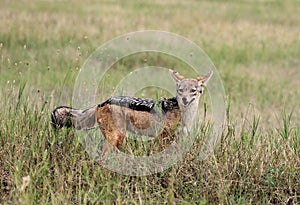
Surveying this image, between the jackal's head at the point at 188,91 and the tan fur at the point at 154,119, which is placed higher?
the jackal's head at the point at 188,91

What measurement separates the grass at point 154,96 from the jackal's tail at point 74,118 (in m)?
0.09

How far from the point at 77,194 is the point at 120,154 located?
0.53 m

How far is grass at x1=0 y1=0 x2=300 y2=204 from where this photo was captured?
4918 mm

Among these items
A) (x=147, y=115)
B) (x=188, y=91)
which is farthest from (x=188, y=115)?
(x=147, y=115)

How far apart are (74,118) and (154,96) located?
4.58m

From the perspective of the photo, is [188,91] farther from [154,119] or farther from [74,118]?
[74,118]

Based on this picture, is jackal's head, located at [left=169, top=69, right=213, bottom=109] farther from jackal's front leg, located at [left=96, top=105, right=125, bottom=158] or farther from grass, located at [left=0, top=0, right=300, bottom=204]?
jackal's front leg, located at [left=96, top=105, right=125, bottom=158]

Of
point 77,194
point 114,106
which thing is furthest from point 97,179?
point 114,106

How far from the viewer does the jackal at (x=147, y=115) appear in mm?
5125

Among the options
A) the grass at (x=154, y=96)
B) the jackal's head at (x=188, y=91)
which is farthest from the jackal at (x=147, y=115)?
the grass at (x=154, y=96)

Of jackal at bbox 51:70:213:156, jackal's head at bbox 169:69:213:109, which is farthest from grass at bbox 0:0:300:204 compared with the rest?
jackal's head at bbox 169:69:213:109

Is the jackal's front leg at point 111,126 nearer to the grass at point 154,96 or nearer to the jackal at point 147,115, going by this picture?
the jackal at point 147,115

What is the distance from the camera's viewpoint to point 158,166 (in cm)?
512

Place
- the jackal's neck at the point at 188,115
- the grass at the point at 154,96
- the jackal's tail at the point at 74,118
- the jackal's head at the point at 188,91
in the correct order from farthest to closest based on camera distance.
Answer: the jackal's tail at the point at 74,118
the jackal's neck at the point at 188,115
the jackal's head at the point at 188,91
the grass at the point at 154,96
